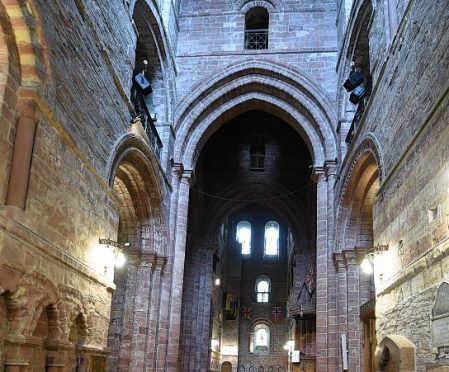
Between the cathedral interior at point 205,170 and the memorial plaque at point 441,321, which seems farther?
the cathedral interior at point 205,170

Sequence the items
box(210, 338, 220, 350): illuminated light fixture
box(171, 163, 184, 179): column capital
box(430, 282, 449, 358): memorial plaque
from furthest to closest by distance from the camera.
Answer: box(210, 338, 220, 350): illuminated light fixture, box(171, 163, 184, 179): column capital, box(430, 282, 449, 358): memorial plaque

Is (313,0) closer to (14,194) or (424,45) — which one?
(424,45)

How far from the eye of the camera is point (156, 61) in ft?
52.3

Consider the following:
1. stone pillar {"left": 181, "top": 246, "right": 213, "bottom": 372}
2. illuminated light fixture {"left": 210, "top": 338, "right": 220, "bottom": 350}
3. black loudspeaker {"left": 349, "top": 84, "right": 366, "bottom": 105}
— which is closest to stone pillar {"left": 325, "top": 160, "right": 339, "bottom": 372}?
black loudspeaker {"left": 349, "top": 84, "right": 366, "bottom": 105}

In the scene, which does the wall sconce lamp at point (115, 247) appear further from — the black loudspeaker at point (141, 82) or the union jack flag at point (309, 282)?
the union jack flag at point (309, 282)

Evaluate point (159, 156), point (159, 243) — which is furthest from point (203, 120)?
point (159, 243)

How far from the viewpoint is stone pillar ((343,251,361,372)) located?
44.7ft

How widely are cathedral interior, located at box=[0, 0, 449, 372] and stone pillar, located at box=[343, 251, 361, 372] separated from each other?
4 centimetres

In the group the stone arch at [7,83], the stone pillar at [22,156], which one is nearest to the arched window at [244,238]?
the stone pillar at [22,156]

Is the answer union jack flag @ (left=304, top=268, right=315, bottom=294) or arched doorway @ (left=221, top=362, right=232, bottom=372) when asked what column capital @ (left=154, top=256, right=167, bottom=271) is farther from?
arched doorway @ (left=221, top=362, right=232, bottom=372)

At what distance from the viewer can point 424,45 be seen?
8086mm

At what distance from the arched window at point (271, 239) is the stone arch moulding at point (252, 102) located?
62.8ft

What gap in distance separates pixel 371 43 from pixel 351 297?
245 inches

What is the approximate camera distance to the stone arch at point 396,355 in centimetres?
734
